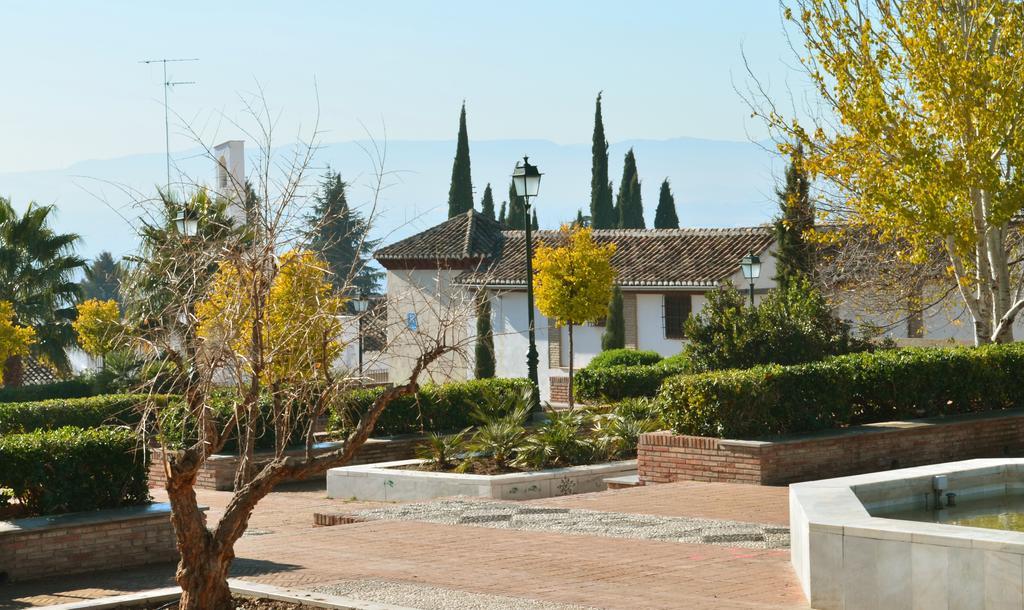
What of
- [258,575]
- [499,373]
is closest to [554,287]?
[499,373]

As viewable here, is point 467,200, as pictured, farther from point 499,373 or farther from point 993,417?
point 993,417

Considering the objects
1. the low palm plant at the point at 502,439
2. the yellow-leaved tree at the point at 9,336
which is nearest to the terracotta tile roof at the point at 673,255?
the yellow-leaved tree at the point at 9,336

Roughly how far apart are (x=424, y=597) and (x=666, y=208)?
204 ft

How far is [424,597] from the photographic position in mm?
8305

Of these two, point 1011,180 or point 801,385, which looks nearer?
point 801,385

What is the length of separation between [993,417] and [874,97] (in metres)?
4.82

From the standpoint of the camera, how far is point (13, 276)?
30875 millimetres

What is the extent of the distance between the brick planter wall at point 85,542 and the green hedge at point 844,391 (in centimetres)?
665

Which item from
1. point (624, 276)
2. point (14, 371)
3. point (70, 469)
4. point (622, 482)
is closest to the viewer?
point (70, 469)

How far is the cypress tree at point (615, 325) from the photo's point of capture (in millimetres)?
37781

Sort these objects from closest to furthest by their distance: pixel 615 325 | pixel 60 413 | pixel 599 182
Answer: pixel 60 413 < pixel 615 325 < pixel 599 182

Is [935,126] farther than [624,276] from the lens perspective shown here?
No

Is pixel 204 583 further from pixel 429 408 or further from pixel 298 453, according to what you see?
pixel 429 408

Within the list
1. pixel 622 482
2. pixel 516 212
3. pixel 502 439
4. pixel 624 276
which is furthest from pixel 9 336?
pixel 516 212
